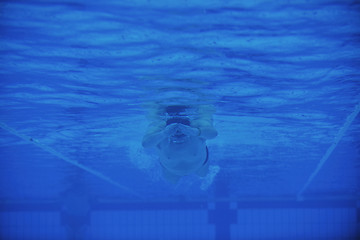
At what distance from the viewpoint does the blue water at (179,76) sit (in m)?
5.22

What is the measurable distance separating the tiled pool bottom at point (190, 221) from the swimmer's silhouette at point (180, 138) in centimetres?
1490

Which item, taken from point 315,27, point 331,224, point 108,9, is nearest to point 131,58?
point 108,9

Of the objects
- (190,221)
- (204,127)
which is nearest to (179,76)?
(204,127)

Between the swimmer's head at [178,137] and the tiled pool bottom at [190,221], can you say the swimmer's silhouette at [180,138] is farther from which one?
the tiled pool bottom at [190,221]

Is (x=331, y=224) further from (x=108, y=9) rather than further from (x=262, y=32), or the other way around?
(x=108, y=9)

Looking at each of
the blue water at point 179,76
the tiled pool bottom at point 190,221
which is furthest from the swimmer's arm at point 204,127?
the tiled pool bottom at point 190,221

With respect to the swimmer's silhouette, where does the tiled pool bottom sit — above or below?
above

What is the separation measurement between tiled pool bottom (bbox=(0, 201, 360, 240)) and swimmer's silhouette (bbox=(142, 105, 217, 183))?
14905mm

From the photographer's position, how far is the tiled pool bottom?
23.6m

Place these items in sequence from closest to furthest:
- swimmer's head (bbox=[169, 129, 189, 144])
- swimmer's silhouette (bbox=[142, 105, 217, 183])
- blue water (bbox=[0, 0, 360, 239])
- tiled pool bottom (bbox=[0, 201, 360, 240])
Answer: blue water (bbox=[0, 0, 360, 239]), swimmer's head (bbox=[169, 129, 189, 144]), swimmer's silhouette (bbox=[142, 105, 217, 183]), tiled pool bottom (bbox=[0, 201, 360, 240])

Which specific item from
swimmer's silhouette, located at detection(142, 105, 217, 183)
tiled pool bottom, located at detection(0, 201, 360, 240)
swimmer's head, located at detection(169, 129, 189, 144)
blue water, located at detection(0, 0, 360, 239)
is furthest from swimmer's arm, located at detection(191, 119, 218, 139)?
tiled pool bottom, located at detection(0, 201, 360, 240)

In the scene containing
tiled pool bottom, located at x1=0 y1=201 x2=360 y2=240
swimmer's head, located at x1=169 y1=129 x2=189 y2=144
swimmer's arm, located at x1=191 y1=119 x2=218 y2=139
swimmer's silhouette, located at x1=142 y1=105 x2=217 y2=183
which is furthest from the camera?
tiled pool bottom, located at x1=0 y1=201 x2=360 y2=240

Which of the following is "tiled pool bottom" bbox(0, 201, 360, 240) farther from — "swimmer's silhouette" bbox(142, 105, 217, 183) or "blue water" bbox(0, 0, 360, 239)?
"swimmer's silhouette" bbox(142, 105, 217, 183)

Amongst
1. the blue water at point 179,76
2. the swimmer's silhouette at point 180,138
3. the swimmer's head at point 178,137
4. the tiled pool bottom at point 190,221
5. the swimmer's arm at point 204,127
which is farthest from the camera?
the tiled pool bottom at point 190,221
